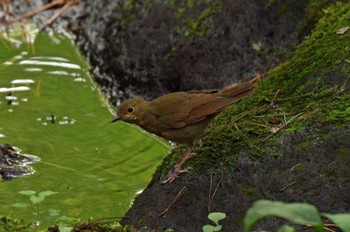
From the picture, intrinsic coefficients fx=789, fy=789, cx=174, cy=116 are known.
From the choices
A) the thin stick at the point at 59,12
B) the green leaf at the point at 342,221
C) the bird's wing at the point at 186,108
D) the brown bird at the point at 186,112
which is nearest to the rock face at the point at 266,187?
the brown bird at the point at 186,112

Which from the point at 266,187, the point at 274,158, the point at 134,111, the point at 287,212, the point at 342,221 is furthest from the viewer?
the point at 134,111

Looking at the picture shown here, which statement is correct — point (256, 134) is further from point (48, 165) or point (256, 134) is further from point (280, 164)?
point (48, 165)

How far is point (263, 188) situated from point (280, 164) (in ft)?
0.65

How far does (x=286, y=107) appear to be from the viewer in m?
5.22

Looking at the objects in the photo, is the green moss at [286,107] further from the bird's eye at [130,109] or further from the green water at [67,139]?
the green water at [67,139]

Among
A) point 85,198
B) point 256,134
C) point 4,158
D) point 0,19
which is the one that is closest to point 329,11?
point 256,134

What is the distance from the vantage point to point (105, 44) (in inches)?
356

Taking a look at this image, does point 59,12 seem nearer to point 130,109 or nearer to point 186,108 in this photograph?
point 130,109

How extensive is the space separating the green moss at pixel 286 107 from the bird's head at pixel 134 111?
1.27ft

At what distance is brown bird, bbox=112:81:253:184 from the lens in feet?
16.9

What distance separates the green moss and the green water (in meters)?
0.91

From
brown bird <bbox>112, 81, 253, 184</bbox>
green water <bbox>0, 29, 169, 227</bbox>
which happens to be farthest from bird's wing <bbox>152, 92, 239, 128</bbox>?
green water <bbox>0, 29, 169, 227</bbox>

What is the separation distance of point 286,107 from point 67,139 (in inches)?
101

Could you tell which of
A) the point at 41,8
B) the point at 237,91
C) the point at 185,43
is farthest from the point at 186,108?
the point at 41,8
